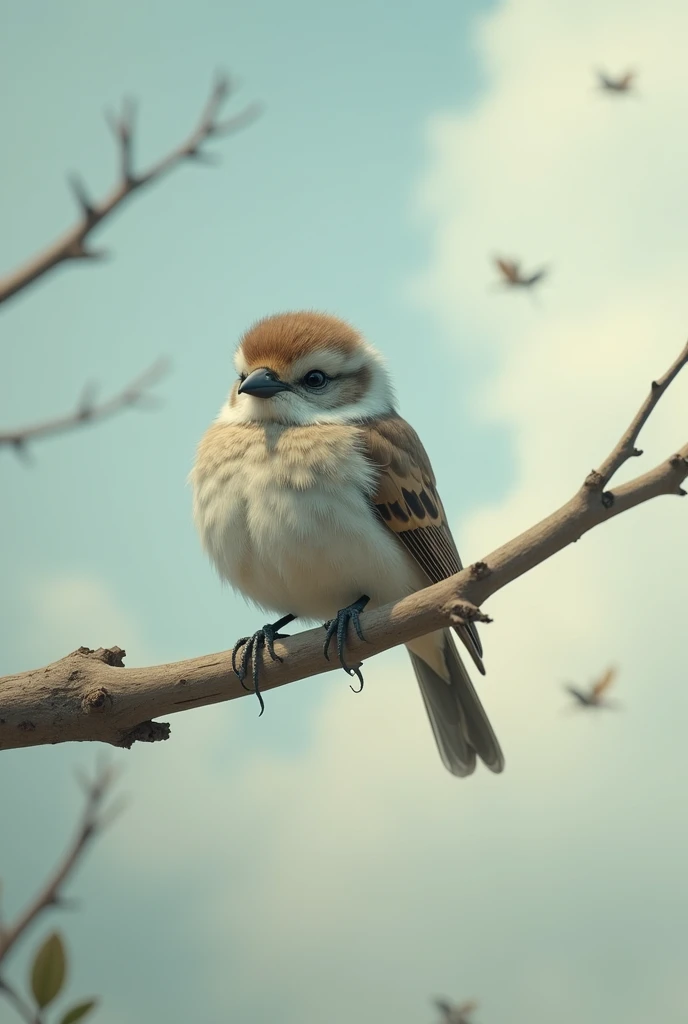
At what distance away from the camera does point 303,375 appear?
8.43 feet

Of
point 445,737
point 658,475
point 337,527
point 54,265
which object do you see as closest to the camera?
point 54,265

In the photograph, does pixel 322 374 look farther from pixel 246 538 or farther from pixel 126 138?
pixel 126 138

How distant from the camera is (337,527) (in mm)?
2311

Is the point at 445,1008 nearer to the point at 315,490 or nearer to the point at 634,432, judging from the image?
the point at 315,490

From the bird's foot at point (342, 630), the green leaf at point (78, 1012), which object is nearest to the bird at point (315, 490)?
the bird's foot at point (342, 630)

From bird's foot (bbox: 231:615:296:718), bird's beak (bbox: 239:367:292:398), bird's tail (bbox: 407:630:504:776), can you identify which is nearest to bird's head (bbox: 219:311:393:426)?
bird's beak (bbox: 239:367:292:398)

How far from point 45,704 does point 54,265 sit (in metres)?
1.15

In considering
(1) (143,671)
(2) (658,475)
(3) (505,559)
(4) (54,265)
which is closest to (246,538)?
(1) (143,671)

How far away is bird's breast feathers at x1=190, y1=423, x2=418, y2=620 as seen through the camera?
2314 millimetres

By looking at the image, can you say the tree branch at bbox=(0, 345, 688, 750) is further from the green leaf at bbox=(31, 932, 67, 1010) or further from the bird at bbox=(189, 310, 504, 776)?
the green leaf at bbox=(31, 932, 67, 1010)

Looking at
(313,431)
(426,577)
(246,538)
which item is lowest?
(426,577)

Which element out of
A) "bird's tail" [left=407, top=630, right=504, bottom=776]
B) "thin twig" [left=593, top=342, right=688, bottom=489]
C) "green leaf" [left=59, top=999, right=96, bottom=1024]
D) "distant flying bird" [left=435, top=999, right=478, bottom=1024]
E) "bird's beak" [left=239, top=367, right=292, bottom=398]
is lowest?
"distant flying bird" [left=435, top=999, right=478, bottom=1024]

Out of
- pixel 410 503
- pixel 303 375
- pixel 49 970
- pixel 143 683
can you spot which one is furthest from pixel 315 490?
pixel 49 970

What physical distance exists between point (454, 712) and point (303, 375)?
1037 millimetres
